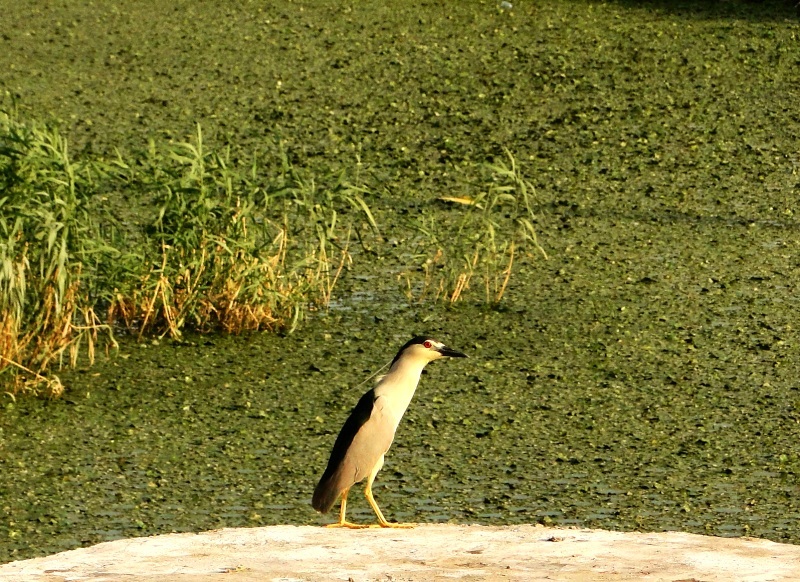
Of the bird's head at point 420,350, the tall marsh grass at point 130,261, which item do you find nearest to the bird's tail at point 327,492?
the bird's head at point 420,350

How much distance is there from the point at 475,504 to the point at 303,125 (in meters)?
3.82

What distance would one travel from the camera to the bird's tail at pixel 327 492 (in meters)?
3.45

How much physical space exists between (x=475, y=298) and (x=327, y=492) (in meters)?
2.13

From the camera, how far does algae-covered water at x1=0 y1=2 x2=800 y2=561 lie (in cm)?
396

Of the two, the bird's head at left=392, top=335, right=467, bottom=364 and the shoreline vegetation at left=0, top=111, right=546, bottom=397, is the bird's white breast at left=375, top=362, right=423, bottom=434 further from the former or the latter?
the shoreline vegetation at left=0, top=111, right=546, bottom=397

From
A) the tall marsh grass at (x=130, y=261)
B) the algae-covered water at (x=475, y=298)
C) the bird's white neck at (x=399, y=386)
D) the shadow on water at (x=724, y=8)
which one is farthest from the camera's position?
the shadow on water at (x=724, y=8)

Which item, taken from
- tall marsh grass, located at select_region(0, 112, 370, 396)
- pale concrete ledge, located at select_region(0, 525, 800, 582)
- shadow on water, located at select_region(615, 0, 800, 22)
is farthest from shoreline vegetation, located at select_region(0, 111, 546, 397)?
shadow on water, located at select_region(615, 0, 800, 22)

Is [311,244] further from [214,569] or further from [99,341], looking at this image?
[214,569]

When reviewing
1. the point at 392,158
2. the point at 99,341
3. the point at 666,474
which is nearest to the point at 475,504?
the point at 666,474

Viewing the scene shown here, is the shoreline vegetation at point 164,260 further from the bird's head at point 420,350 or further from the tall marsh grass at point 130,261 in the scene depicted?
the bird's head at point 420,350

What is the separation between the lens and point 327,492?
346 cm

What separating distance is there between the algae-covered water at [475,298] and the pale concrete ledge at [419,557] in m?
0.44

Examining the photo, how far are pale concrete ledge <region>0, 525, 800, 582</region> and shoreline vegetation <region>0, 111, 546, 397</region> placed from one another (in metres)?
1.50

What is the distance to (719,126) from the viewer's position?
7.43 meters
